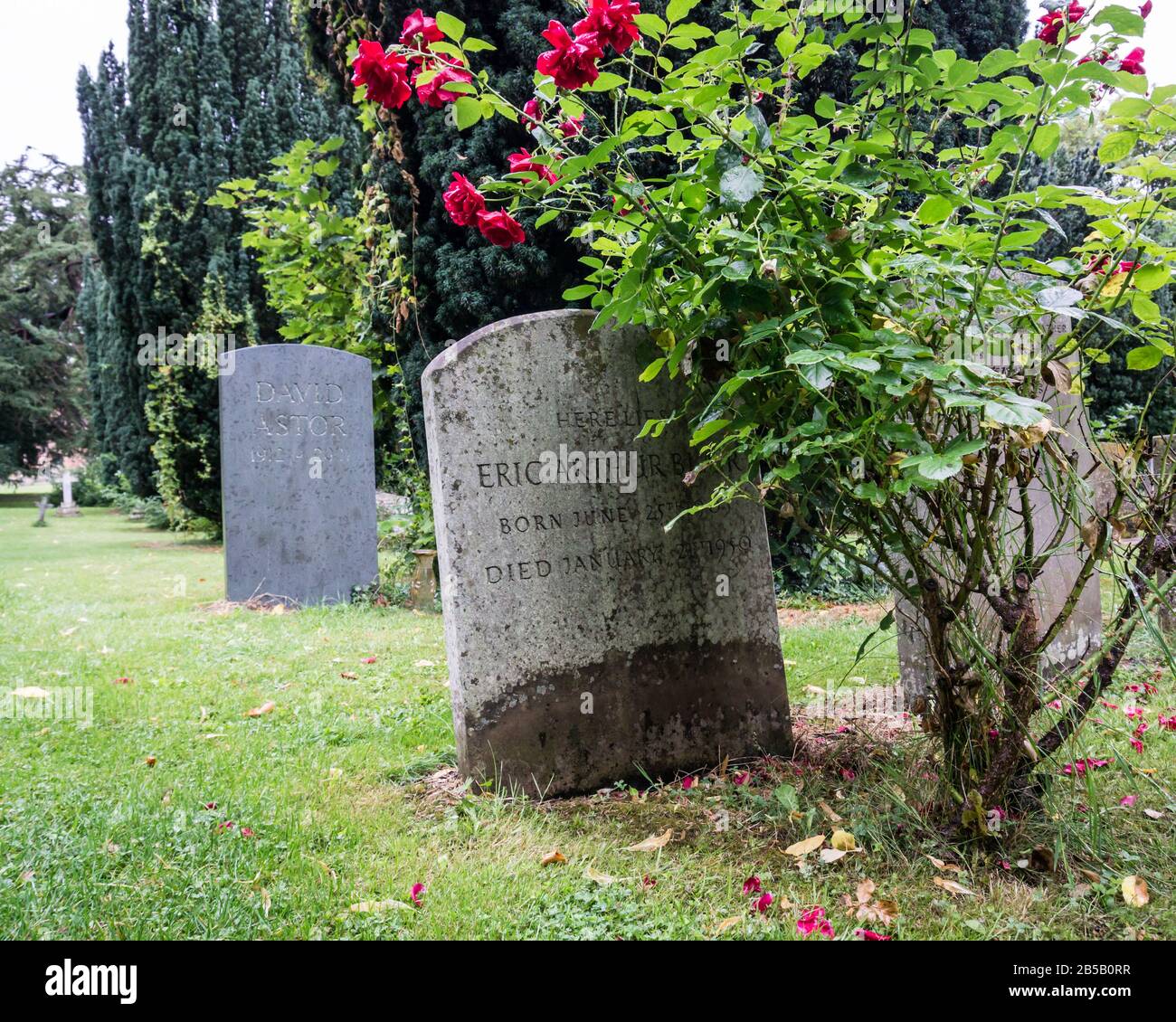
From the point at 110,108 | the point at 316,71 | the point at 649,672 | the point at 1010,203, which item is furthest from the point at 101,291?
the point at 1010,203

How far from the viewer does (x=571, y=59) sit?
2.13 meters

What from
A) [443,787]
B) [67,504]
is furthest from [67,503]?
[443,787]

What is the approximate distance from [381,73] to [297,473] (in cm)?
526

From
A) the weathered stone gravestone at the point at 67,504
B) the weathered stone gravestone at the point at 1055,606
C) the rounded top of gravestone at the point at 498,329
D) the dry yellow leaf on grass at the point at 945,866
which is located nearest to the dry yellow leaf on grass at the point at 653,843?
the dry yellow leaf on grass at the point at 945,866

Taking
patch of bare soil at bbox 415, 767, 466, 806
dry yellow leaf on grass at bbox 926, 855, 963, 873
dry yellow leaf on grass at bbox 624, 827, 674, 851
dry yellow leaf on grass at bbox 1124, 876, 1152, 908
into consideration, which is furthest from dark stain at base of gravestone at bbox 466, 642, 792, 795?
dry yellow leaf on grass at bbox 1124, 876, 1152, 908

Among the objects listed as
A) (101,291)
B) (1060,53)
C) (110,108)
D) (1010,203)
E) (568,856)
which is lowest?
(568,856)

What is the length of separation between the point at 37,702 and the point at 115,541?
37.5 feet

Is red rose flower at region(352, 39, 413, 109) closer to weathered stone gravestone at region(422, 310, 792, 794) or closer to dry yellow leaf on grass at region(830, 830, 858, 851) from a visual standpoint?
weathered stone gravestone at region(422, 310, 792, 794)

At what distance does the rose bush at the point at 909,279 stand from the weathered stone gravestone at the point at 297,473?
4.84 metres

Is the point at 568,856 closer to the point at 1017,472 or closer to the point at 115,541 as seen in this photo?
the point at 1017,472

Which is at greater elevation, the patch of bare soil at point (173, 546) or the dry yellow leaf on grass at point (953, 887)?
the patch of bare soil at point (173, 546)

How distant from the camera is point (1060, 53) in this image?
1.96 metres

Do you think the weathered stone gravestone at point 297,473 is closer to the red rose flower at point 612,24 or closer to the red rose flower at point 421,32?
the red rose flower at point 421,32

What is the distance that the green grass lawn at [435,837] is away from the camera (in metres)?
2.16
